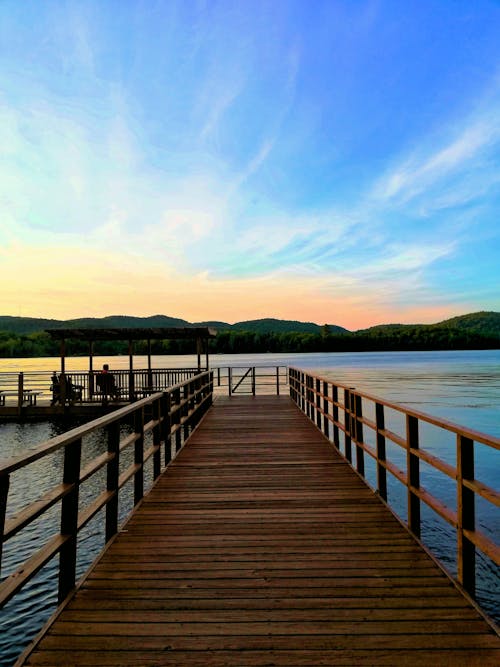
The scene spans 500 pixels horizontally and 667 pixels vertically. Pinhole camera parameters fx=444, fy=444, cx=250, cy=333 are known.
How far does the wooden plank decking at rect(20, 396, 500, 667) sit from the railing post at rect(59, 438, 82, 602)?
13 cm

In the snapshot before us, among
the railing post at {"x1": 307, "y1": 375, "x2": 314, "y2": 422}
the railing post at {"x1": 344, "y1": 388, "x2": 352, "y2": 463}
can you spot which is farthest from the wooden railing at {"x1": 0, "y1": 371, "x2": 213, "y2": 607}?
the railing post at {"x1": 307, "y1": 375, "x2": 314, "y2": 422}

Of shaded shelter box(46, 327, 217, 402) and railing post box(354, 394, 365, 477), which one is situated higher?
shaded shelter box(46, 327, 217, 402)

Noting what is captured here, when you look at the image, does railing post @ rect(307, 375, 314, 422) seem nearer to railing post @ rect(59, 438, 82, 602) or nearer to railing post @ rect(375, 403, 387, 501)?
railing post @ rect(375, 403, 387, 501)

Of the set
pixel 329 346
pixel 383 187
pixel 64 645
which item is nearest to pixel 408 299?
pixel 383 187

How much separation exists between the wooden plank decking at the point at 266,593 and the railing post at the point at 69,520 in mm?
126

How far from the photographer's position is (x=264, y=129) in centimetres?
1214

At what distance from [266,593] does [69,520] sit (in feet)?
3.84

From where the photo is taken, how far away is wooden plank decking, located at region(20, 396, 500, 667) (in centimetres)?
193

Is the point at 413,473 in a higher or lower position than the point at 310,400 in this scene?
higher

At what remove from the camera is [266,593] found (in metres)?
2.43

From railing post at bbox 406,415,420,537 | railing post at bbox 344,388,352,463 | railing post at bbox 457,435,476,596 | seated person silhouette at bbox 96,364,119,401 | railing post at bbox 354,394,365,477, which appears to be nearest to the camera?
railing post at bbox 457,435,476,596

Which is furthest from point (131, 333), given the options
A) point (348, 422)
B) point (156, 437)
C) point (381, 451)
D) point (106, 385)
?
point (381, 451)

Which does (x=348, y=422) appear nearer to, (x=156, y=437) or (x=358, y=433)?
(x=358, y=433)

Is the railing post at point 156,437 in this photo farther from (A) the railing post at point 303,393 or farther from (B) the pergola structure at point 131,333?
(B) the pergola structure at point 131,333
